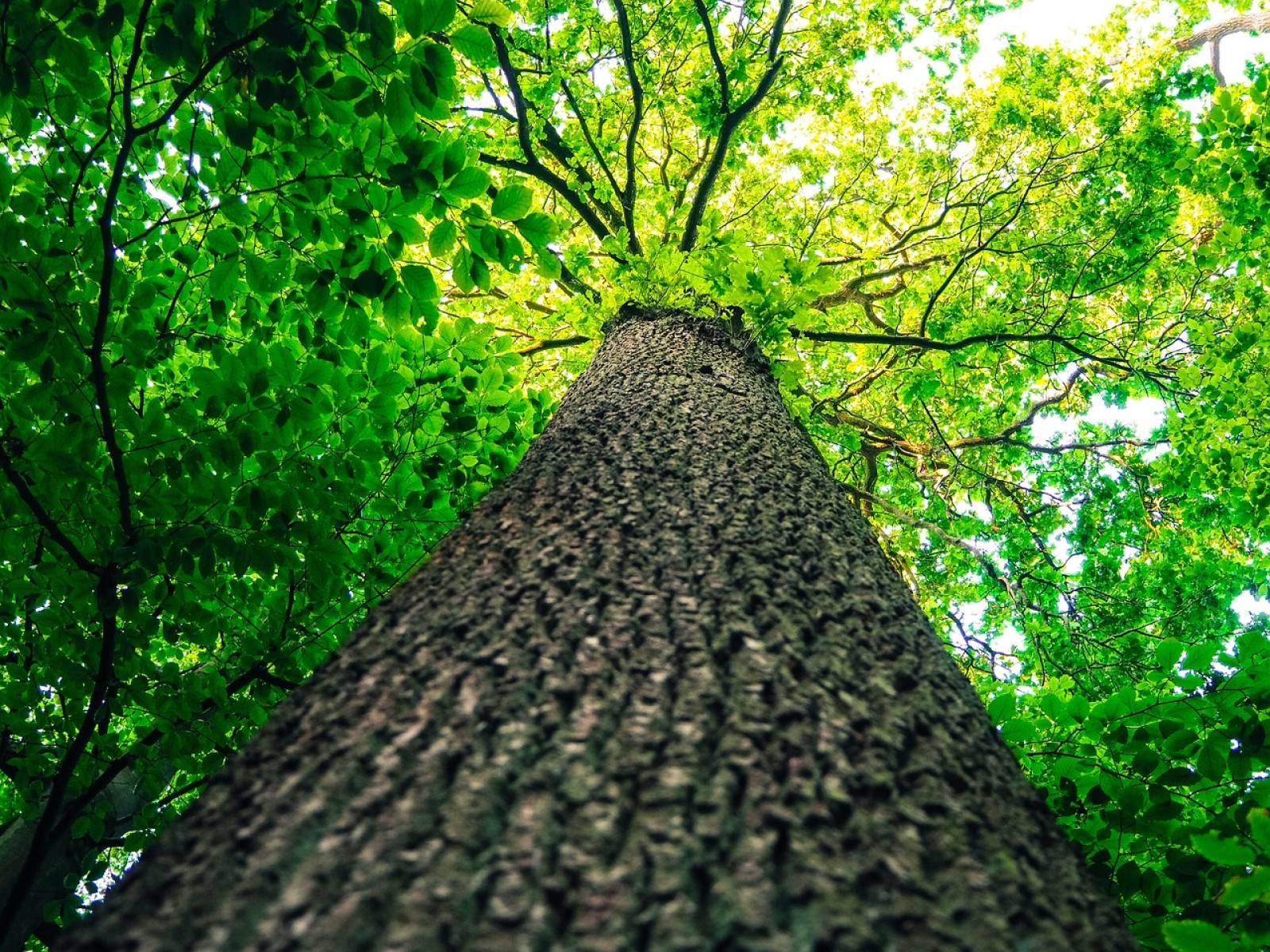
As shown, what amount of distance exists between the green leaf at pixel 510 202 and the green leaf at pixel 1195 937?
2.33 metres

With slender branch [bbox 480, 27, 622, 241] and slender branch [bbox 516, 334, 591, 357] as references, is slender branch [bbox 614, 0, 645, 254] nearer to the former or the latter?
slender branch [bbox 480, 27, 622, 241]

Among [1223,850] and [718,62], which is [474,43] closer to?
[1223,850]

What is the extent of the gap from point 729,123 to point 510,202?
15.9 feet

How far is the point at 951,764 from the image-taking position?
3.45ft

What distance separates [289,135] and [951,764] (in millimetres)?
2546

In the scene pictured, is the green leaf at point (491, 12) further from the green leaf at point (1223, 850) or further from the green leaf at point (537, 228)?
the green leaf at point (1223, 850)

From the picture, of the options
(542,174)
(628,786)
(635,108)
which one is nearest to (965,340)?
(635,108)

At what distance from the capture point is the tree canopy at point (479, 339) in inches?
83.8

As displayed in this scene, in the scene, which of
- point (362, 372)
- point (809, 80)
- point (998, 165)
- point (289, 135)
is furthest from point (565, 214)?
point (289, 135)

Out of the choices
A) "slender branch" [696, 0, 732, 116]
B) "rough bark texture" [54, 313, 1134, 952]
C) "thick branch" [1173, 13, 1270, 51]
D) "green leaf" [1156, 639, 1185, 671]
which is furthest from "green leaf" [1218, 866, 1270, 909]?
"thick branch" [1173, 13, 1270, 51]

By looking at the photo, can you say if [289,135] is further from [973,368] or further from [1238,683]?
[973,368]

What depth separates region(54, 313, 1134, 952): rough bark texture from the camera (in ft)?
2.41

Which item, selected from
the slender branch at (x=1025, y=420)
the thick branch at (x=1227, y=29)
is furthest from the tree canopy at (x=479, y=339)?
the thick branch at (x=1227, y=29)

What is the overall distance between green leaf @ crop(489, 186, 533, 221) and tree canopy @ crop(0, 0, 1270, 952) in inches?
0.4
